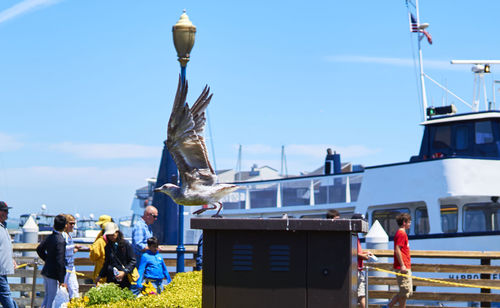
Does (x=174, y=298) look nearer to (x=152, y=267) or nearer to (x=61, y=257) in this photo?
(x=61, y=257)

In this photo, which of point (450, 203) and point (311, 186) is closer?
point (450, 203)

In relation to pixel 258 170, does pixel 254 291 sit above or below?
below

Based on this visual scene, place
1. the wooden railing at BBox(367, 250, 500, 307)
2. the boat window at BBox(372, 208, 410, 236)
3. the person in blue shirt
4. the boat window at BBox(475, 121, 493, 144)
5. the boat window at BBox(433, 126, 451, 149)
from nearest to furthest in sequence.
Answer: the person in blue shirt < the wooden railing at BBox(367, 250, 500, 307) < the boat window at BBox(372, 208, 410, 236) < the boat window at BBox(475, 121, 493, 144) < the boat window at BBox(433, 126, 451, 149)

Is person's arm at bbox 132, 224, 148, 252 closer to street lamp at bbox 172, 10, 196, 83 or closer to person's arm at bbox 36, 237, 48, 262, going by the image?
person's arm at bbox 36, 237, 48, 262

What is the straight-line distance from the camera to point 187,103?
8.65 m

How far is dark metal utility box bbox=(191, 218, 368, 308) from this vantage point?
233 inches

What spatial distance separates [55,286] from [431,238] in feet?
39.2

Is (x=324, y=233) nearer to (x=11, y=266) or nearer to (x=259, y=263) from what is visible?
(x=259, y=263)

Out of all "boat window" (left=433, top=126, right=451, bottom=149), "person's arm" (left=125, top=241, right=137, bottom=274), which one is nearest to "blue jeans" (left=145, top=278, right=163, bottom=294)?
"person's arm" (left=125, top=241, right=137, bottom=274)

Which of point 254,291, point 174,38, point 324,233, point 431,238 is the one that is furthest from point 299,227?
point 431,238

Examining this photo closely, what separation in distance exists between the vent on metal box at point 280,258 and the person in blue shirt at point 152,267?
569 cm

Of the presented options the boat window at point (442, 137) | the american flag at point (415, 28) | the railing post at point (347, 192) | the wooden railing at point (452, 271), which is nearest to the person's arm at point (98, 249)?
the wooden railing at point (452, 271)

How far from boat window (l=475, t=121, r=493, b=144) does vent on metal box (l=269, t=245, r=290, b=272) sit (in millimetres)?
17184

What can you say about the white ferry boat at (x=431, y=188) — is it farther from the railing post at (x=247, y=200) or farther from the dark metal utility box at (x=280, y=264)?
the dark metal utility box at (x=280, y=264)
